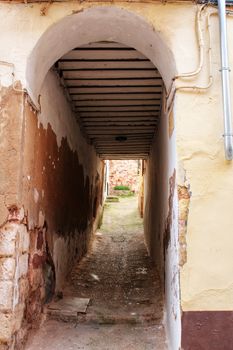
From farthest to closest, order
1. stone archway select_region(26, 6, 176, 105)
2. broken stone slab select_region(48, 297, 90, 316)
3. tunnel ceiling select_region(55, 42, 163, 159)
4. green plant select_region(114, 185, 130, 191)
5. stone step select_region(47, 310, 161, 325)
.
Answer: green plant select_region(114, 185, 130, 191), tunnel ceiling select_region(55, 42, 163, 159), broken stone slab select_region(48, 297, 90, 316), stone step select_region(47, 310, 161, 325), stone archway select_region(26, 6, 176, 105)

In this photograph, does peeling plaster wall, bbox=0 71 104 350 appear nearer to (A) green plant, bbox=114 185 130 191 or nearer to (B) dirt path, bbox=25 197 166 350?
(B) dirt path, bbox=25 197 166 350

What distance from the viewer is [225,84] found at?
2555mm

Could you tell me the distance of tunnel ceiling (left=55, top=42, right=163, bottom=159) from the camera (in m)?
3.63

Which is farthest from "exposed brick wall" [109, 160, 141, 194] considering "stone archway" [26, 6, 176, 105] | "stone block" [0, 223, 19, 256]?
"stone block" [0, 223, 19, 256]

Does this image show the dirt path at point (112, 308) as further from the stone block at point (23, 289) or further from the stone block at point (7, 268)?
the stone block at point (7, 268)

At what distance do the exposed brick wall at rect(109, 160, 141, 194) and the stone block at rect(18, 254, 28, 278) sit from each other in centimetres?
1467

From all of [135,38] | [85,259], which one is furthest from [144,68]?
[85,259]

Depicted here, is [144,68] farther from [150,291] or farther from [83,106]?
[150,291]

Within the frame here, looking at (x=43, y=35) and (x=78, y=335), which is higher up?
(x=43, y=35)

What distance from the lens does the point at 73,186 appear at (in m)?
5.09

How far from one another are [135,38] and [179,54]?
0.55 meters

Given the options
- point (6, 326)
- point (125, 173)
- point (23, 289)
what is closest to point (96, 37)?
point (23, 289)

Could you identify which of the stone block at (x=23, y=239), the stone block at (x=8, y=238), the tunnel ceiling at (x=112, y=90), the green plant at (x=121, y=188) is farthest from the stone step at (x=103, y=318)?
the green plant at (x=121, y=188)

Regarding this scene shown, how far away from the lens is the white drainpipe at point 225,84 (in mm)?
2510
